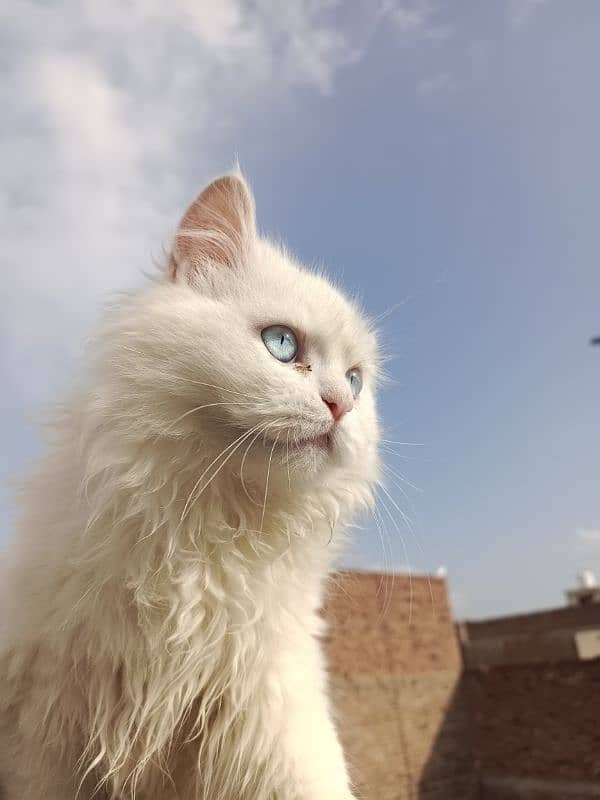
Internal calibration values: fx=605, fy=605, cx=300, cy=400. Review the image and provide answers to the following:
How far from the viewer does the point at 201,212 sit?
4.49 feet

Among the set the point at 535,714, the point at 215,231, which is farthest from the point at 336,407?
the point at 535,714

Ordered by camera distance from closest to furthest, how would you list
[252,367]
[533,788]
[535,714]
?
[252,367]
[533,788]
[535,714]

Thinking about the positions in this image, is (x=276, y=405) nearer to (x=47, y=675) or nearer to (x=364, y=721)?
(x=47, y=675)

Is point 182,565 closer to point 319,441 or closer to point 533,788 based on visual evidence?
point 319,441

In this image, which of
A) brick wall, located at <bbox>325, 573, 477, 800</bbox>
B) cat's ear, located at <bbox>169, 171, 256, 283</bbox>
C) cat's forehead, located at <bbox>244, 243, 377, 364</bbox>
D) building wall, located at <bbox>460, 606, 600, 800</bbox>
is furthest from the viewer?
building wall, located at <bbox>460, 606, 600, 800</bbox>

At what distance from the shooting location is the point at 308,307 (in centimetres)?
123

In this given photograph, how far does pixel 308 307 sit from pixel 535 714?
10049 millimetres

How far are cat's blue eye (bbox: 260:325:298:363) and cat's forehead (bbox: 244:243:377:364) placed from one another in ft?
0.05

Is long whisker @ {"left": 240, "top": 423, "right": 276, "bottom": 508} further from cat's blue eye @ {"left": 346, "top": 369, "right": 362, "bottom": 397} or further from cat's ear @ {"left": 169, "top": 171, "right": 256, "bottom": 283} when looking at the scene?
cat's ear @ {"left": 169, "top": 171, "right": 256, "bottom": 283}

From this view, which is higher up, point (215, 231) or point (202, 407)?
point (215, 231)

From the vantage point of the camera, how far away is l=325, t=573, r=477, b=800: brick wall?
27.3 feet

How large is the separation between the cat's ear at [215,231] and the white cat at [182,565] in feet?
0.40

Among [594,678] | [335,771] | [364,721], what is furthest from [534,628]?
[335,771]

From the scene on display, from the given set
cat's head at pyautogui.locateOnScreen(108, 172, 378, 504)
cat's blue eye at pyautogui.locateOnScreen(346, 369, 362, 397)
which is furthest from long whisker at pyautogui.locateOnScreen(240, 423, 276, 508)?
cat's blue eye at pyautogui.locateOnScreen(346, 369, 362, 397)
